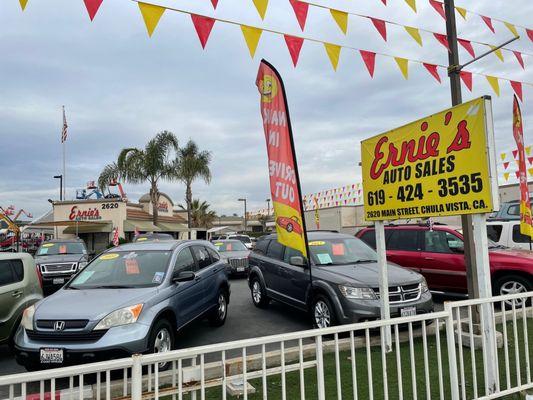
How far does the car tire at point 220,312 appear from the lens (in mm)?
7542

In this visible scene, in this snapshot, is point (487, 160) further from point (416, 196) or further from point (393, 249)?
point (393, 249)

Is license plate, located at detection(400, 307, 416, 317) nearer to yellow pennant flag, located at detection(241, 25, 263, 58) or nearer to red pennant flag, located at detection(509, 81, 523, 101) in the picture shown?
yellow pennant flag, located at detection(241, 25, 263, 58)

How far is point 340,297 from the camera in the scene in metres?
6.12

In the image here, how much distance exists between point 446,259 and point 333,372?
523 cm

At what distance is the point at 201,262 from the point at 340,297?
2.55 m

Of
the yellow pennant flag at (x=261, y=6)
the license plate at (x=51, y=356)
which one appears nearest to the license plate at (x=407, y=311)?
the license plate at (x=51, y=356)

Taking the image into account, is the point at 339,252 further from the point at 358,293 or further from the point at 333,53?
the point at 333,53

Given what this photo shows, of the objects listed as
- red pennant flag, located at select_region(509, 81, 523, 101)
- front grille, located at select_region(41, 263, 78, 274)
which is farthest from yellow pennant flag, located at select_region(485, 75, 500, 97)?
front grille, located at select_region(41, 263, 78, 274)

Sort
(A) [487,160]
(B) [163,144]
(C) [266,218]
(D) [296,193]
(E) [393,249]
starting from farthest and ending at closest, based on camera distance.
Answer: (C) [266,218], (B) [163,144], (E) [393,249], (D) [296,193], (A) [487,160]

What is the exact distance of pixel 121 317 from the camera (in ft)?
15.9

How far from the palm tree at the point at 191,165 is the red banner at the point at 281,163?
26963 mm

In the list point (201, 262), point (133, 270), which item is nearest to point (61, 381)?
point (133, 270)

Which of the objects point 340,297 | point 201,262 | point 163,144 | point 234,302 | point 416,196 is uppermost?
point 163,144

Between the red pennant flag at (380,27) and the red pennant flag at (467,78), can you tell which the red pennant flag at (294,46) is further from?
the red pennant flag at (467,78)
